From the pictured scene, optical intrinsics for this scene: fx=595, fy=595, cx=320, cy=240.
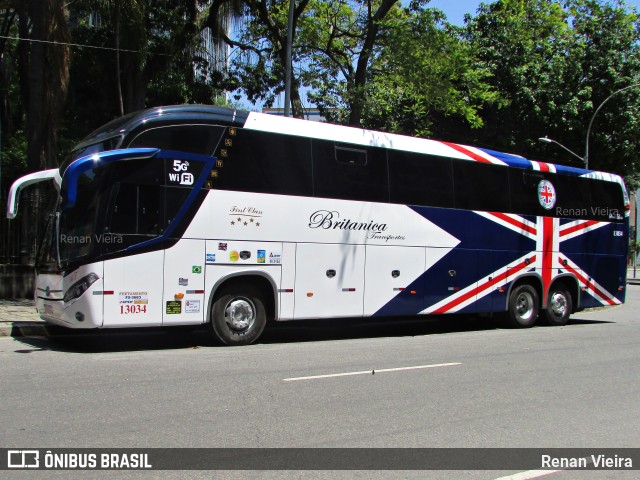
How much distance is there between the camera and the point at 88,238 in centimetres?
908

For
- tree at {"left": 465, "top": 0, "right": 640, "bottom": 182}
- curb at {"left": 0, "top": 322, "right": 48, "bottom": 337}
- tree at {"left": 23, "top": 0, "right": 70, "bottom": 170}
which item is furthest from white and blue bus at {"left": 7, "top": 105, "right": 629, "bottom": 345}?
tree at {"left": 465, "top": 0, "right": 640, "bottom": 182}

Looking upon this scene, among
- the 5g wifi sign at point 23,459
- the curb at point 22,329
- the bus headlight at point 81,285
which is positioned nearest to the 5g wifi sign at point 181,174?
the bus headlight at point 81,285

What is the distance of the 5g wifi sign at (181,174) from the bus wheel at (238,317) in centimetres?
207

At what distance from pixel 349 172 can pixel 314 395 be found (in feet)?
18.8

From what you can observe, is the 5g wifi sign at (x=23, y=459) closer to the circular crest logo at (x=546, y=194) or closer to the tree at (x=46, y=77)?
the tree at (x=46, y=77)

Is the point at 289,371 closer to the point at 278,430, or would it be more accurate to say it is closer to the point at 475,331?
the point at 278,430

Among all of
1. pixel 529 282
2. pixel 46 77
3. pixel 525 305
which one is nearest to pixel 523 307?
pixel 525 305

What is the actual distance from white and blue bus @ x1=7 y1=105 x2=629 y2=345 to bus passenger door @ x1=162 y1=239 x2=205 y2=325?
0.08 ft

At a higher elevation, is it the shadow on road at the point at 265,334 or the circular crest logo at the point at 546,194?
the circular crest logo at the point at 546,194

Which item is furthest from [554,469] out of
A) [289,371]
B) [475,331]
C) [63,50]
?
[63,50]

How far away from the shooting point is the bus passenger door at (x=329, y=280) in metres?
11.1

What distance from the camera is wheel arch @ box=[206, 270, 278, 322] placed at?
10.1 metres

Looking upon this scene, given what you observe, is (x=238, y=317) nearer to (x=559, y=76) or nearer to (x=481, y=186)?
(x=481, y=186)

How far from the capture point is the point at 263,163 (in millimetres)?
10523
